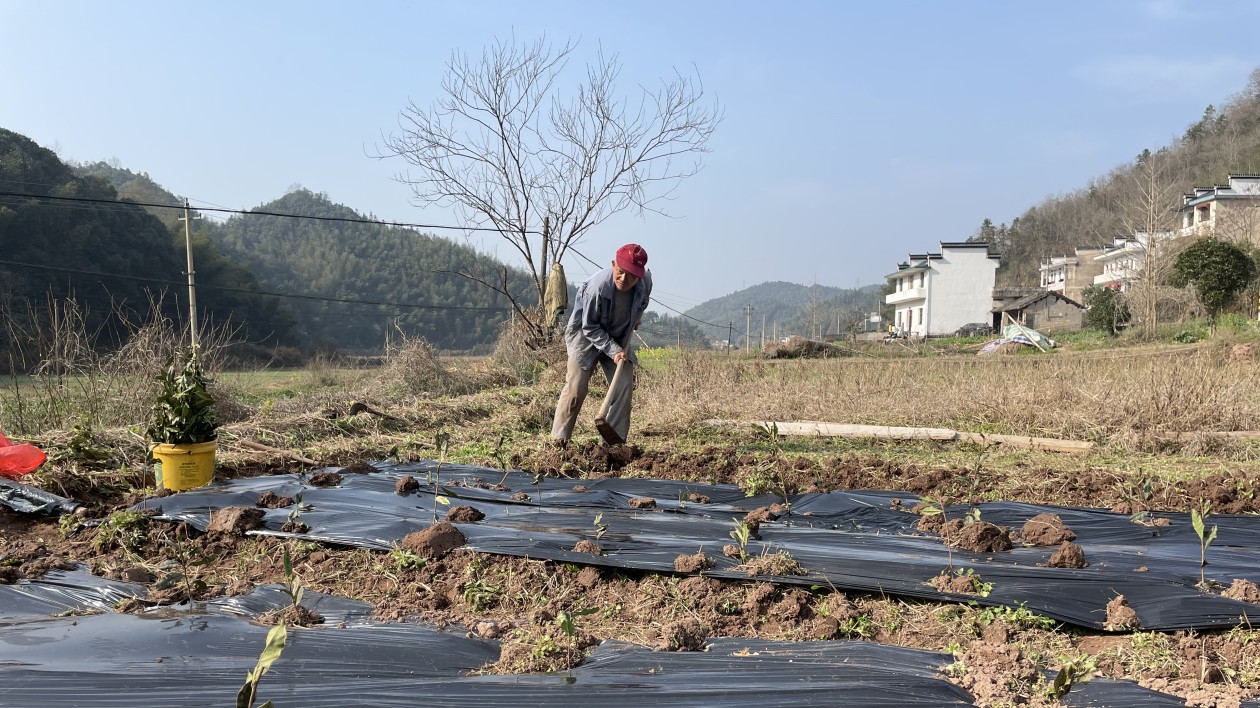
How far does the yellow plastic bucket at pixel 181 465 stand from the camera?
4312 millimetres

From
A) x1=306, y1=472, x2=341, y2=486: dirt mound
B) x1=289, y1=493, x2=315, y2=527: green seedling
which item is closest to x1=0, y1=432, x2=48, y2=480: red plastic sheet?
x1=306, y1=472, x2=341, y2=486: dirt mound

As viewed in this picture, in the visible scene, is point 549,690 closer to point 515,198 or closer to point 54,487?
point 54,487

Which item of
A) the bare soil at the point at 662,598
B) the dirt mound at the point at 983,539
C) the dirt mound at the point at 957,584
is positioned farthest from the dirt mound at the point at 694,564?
the dirt mound at the point at 983,539

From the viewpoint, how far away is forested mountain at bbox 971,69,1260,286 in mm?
54938

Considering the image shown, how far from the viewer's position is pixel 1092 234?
63.6 meters

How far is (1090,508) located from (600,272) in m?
3.28

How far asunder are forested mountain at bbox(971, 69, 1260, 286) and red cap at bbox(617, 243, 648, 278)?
57.3 metres

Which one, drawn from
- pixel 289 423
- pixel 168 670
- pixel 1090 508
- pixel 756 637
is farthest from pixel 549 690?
pixel 289 423

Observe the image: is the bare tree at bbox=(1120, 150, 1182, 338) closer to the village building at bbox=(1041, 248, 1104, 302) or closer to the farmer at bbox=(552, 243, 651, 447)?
the farmer at bbox=(552, 243, 651, 447)

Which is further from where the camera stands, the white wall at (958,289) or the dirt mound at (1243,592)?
the white wall at (958,289)

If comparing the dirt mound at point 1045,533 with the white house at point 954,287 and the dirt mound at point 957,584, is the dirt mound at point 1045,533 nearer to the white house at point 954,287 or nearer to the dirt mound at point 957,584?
the dirt mound at point 957,584

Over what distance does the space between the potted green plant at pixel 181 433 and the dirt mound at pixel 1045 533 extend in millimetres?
4073

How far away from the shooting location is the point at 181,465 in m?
4.34

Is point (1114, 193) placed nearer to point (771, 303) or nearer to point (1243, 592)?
point (771, 303)
